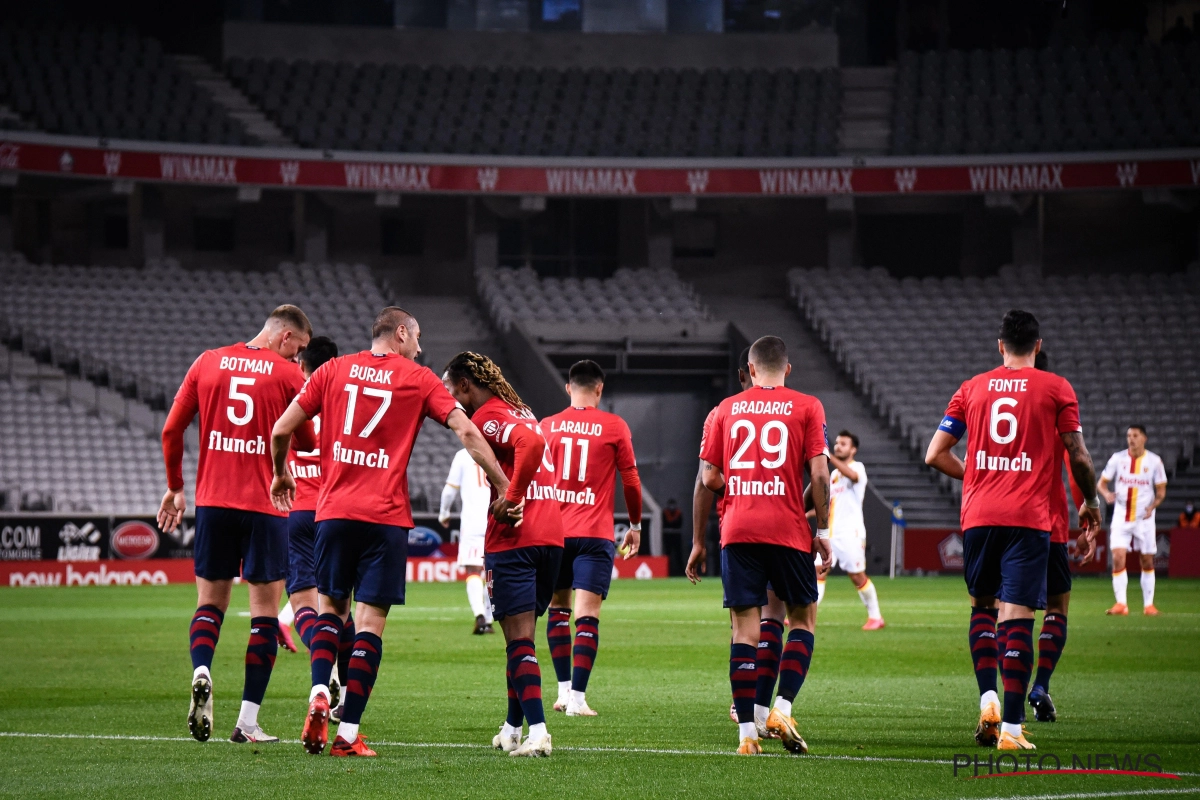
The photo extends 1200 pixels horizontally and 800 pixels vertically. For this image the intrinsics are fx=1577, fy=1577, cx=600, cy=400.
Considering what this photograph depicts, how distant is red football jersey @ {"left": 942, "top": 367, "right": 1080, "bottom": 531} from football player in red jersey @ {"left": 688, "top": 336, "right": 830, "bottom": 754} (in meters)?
0.97

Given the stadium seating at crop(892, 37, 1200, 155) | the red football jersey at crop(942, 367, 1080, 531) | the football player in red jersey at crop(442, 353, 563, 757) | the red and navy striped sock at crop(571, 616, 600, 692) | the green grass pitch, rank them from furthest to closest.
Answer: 1. the stadium seating at crop(892, 37, 1200, 155)
2. the red and navy striped sock at crop(571, 616, 600, 692)
3. the red football jersey at crop(942, 367, 1080, 531)
4. the football player in red jersey at crop(442, 353, 563, 757)
5. the green grass pitch

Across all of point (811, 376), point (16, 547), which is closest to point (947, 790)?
point (16, 547)

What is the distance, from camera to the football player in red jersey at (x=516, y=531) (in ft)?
28.1

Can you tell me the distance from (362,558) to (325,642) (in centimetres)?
51

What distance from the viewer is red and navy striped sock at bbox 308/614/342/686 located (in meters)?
8.62

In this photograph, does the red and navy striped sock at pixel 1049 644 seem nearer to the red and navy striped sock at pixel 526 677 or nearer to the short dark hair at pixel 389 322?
the red and navy striped sock at pixel 526 677

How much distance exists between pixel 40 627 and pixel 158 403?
19708 mm

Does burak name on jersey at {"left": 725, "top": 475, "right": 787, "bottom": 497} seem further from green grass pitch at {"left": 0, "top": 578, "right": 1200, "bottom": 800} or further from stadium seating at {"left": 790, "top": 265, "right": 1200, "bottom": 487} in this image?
stadium seating at {"left": 790, "top": 265, "right": 1200, "bottom": 487}

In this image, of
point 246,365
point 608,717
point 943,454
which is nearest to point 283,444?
point 246,365

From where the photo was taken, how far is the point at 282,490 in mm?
9008

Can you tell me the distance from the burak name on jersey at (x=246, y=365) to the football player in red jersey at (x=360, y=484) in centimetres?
92

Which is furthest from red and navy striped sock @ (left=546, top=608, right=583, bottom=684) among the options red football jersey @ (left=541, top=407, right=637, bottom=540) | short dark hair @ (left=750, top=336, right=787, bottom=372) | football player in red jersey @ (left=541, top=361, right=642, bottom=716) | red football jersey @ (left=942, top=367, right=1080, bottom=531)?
red football jersey @ (left=942, top=367, right=1080, bottom=531)

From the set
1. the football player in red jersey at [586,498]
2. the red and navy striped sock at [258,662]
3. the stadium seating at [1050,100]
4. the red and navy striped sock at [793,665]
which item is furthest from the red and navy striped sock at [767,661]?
the stadium seating at [1050,100]

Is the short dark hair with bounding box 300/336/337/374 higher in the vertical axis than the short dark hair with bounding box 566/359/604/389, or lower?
higher
